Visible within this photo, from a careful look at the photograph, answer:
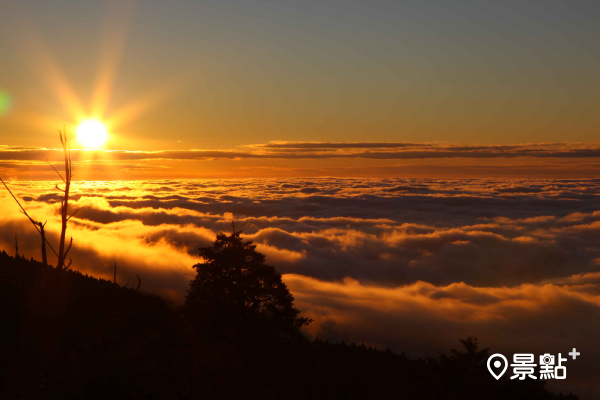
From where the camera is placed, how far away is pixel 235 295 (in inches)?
975

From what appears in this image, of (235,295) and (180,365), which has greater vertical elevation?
(235,295)

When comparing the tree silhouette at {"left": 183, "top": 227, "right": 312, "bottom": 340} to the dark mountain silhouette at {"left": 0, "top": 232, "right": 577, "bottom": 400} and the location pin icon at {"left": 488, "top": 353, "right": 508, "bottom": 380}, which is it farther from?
the location pin icon at {"left": 488, "top": 353, "right": 508, "bottom": 380}

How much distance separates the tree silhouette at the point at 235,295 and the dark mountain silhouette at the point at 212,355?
0.06 metres

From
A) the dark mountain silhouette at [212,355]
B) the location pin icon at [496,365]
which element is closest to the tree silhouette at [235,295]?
the dark mountain silhouette at [212,355]

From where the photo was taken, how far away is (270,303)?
85.6 feet

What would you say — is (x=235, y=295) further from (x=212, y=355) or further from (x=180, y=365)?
(x=180, y=365)

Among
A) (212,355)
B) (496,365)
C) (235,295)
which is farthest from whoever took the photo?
(496,365)

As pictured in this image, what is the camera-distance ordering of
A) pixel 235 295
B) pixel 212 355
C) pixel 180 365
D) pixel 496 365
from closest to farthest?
pixel 180 365 → pixel 212 355 → pixel 235 295 → pixel 496 365

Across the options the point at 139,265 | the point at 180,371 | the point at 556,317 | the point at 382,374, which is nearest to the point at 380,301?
the point at 556,317

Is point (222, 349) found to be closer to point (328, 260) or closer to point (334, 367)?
point (334, 367)

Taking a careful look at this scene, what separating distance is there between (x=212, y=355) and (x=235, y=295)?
6323 millimetres

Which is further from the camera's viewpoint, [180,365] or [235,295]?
[235,295]

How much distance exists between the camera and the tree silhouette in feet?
79.8

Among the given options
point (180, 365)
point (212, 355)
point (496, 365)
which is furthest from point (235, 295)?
point (496, 365)
